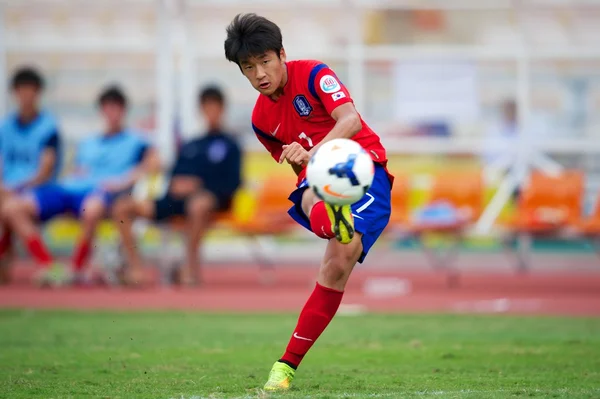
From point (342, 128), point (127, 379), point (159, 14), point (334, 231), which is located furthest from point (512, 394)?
point (159, 14)

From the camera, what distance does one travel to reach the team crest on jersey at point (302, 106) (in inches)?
255

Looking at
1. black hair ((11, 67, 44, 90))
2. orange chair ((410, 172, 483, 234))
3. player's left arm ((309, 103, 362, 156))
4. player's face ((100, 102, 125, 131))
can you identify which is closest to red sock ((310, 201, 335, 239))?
player's left arm ((309, 103, 362, 156))

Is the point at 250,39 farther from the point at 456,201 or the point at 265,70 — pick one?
the point at 456,201

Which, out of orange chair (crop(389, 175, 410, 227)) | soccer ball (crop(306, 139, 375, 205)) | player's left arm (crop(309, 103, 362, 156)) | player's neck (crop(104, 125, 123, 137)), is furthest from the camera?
orange chair (crop(389, 175, 410, 227))

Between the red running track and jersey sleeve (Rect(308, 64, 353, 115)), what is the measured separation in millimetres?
6441

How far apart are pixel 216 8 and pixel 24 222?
178 inches

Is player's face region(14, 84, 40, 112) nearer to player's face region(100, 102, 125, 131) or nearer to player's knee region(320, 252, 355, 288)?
player's face region(100, 102, 125, 131)

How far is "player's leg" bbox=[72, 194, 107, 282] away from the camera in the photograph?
558 inches

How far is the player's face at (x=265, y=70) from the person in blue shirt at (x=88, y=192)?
27.2 ft

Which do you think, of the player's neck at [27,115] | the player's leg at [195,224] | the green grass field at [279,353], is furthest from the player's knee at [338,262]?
the player's neck at [27,115]

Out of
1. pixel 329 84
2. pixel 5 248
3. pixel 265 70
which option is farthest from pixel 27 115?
pixel 329 84

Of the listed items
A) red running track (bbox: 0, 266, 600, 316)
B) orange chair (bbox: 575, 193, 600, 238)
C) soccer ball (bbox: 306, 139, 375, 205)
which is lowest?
red running track (bbox: 0, 266, 600, 316)

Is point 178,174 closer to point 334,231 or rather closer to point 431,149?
point 431,149

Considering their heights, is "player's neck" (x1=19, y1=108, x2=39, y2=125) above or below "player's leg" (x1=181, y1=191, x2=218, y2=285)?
above
